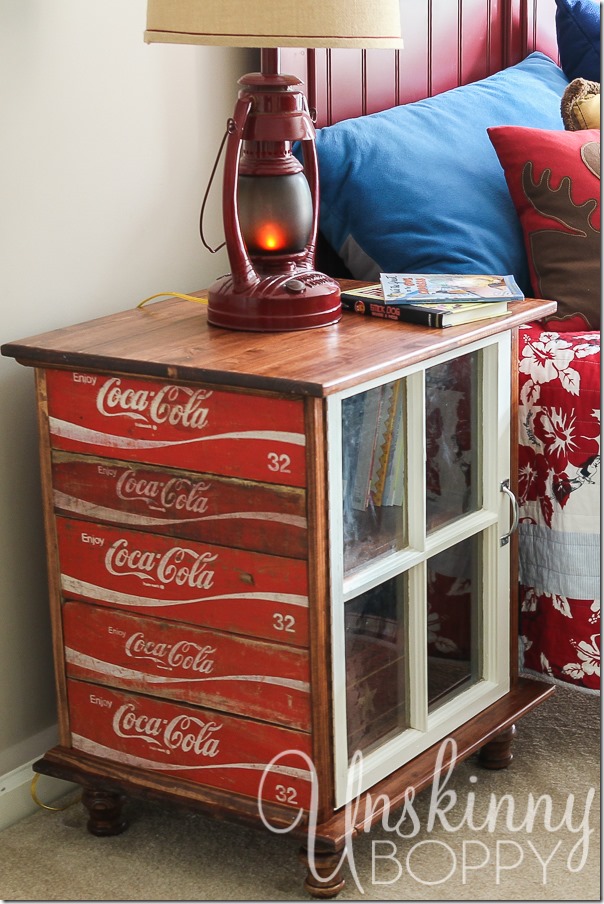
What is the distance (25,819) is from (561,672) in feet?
2.71

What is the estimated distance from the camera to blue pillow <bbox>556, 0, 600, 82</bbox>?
7.63ft

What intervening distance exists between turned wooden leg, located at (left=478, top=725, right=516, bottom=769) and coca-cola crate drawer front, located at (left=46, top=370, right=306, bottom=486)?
0.63 meters

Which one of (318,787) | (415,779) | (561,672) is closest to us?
(318,787)

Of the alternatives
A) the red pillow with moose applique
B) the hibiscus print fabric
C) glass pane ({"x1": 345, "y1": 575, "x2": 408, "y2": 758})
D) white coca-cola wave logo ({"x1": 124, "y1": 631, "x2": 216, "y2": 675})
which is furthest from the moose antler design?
white coca-cola wave logo ({"x1": 124, "y1": 631, "x2": 216, "y2": 675})

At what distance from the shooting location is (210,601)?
56.9 inches

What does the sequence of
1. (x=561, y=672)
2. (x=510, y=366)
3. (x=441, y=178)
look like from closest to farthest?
(x=510, y=366) < (x=561, y=672) < (x=441, y=178)

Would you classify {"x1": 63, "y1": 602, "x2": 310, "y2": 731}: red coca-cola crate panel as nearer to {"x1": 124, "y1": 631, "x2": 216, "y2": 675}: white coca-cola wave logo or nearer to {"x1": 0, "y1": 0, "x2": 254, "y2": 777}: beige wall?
{"x1": 124, "y1": 631, "x2": 216, "y2": 675}: white coca-cola wave logo

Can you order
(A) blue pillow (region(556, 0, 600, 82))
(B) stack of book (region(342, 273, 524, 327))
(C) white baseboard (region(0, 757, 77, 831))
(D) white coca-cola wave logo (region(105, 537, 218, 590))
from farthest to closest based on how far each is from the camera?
(A) blue pillow (region(556, 0, 600, 82)) < (C) white baseboard (region(0, 757, 77, 831)) < (B) stack of book (region(342, 273, 524, 327)) < (D) white coca-cola wave logo (region(105, 537, 218, 590))

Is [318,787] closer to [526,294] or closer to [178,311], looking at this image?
[178,311]

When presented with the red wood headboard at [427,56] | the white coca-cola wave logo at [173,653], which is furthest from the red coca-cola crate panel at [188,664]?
the red wood headboard at [427,56]

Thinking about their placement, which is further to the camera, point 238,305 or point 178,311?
point 178,311

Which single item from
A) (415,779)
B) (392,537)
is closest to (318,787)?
(415,779)

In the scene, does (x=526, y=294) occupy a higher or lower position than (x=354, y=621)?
higher

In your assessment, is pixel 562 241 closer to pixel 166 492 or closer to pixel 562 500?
pixel 562 500
